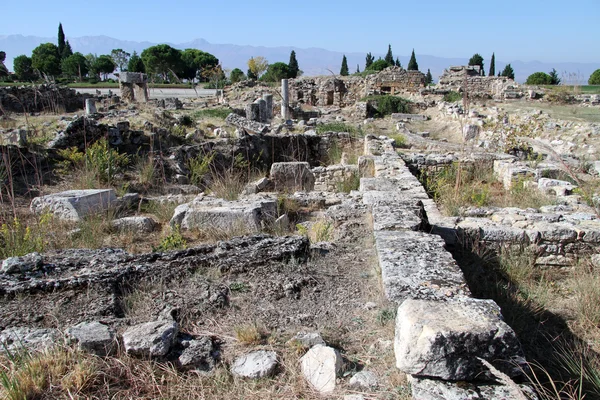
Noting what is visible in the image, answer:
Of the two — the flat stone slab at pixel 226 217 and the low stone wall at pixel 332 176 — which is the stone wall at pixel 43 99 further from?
the flat stone slab at pixel 226 217

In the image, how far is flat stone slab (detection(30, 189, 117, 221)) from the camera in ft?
18.2

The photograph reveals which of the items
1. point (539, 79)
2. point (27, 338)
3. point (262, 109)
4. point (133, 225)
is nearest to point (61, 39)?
point (262, 109)

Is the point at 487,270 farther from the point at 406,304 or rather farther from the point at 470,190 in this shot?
the point at 470,190

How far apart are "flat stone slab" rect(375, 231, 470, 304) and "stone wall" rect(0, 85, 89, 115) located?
712 inches

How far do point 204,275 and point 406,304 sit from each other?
1723 mm

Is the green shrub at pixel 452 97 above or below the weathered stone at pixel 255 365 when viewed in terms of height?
above

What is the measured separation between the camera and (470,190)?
22.2 ft

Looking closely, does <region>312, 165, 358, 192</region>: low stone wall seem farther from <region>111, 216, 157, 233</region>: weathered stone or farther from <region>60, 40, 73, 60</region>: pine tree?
<region>60, 40, 73, 60</region>: pine tree

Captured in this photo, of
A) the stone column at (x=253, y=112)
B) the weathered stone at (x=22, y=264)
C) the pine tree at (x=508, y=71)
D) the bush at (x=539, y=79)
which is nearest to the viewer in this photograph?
the weathered stone at (x=22, y=264)

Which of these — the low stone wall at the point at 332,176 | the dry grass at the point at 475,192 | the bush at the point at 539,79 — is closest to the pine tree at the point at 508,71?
the bush at the point at 539,79

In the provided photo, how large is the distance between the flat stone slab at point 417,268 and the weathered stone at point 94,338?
1.68 metres

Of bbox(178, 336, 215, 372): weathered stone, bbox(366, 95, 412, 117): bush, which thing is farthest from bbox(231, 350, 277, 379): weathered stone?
Result: bbox(366, 95, 412, 117): bush

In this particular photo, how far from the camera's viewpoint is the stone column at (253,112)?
17938 mm

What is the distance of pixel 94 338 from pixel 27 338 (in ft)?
1.46
